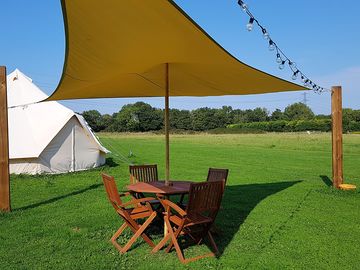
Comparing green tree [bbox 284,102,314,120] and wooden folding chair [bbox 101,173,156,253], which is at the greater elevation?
green tree [bbox 284,102,314,120]

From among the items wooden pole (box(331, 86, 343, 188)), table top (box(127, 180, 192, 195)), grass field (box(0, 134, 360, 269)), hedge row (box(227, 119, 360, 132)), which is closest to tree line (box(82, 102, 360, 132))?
hedge row (box(227, 119, 360, 132))

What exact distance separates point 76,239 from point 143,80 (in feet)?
9.12

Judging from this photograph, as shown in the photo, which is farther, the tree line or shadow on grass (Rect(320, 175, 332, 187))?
the tree line

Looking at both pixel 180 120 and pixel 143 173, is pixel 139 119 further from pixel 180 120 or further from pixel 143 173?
pixel 143 173

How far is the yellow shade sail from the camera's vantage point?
10.2 feet

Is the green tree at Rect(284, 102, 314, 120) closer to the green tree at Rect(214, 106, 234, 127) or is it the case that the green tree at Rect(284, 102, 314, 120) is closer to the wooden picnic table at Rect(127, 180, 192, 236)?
the green tree at Rect(214, 106, 234, 127)

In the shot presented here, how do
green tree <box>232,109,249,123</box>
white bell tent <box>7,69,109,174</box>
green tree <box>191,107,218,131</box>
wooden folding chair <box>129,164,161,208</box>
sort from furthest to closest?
1. green tree <box>232,109,249,123</box>
2. green tree <box>191,107,218,131</box>
3. white bell tent <box>7,69,109,174</box>
4. wooden folding chair <box>129,164,161,208</box>

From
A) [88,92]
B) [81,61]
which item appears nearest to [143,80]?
[88,92]

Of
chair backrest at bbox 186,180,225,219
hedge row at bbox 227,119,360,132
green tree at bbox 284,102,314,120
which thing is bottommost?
chair backrest at bbox 186,180,225,219

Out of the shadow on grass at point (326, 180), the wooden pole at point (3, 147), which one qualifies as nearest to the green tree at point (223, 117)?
the shadow on grass at point (326, 180)

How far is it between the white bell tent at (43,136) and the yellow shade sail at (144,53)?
6170 mm

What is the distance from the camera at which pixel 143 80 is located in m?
6.37

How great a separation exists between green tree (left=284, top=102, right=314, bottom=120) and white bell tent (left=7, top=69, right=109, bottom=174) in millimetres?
82345

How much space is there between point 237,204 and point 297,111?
9136 cm
